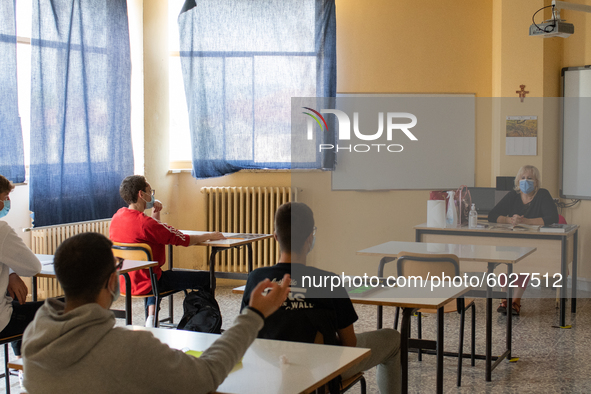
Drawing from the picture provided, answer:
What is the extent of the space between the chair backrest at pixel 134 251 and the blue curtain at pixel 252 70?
2229 millimetres

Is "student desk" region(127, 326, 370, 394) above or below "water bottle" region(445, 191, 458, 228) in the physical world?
below

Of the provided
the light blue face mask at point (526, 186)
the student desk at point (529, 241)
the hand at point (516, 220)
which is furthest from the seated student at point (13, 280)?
the light blue face mask at point (526, 186)

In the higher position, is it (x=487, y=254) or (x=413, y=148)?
(x=413, y=148)

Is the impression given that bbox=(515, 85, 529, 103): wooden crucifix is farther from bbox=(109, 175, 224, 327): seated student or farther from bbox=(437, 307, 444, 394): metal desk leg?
bbox=(437, 307, 444, 394): metal desk leg

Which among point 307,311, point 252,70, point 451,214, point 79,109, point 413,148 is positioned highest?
point 252,70

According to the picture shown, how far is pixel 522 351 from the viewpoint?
3.96 metres

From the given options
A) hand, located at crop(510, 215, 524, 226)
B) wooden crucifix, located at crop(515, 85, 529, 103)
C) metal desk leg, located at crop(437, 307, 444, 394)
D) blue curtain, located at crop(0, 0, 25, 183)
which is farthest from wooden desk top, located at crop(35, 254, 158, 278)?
wooden crucifix, located at crop(515, 85, 529, 103)

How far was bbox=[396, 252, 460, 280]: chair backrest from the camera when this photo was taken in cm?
334

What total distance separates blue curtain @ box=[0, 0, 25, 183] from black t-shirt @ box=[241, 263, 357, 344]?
2.97 metres

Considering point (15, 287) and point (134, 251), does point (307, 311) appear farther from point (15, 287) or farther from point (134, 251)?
point (134, 251)

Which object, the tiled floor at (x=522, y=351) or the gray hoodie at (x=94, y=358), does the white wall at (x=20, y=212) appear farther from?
the gray hoodie at (x=94, y=358)

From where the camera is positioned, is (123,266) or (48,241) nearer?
(123,266)

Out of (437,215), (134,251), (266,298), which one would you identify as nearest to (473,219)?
A: (437,215)

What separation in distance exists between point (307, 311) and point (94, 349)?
941 millimetres
